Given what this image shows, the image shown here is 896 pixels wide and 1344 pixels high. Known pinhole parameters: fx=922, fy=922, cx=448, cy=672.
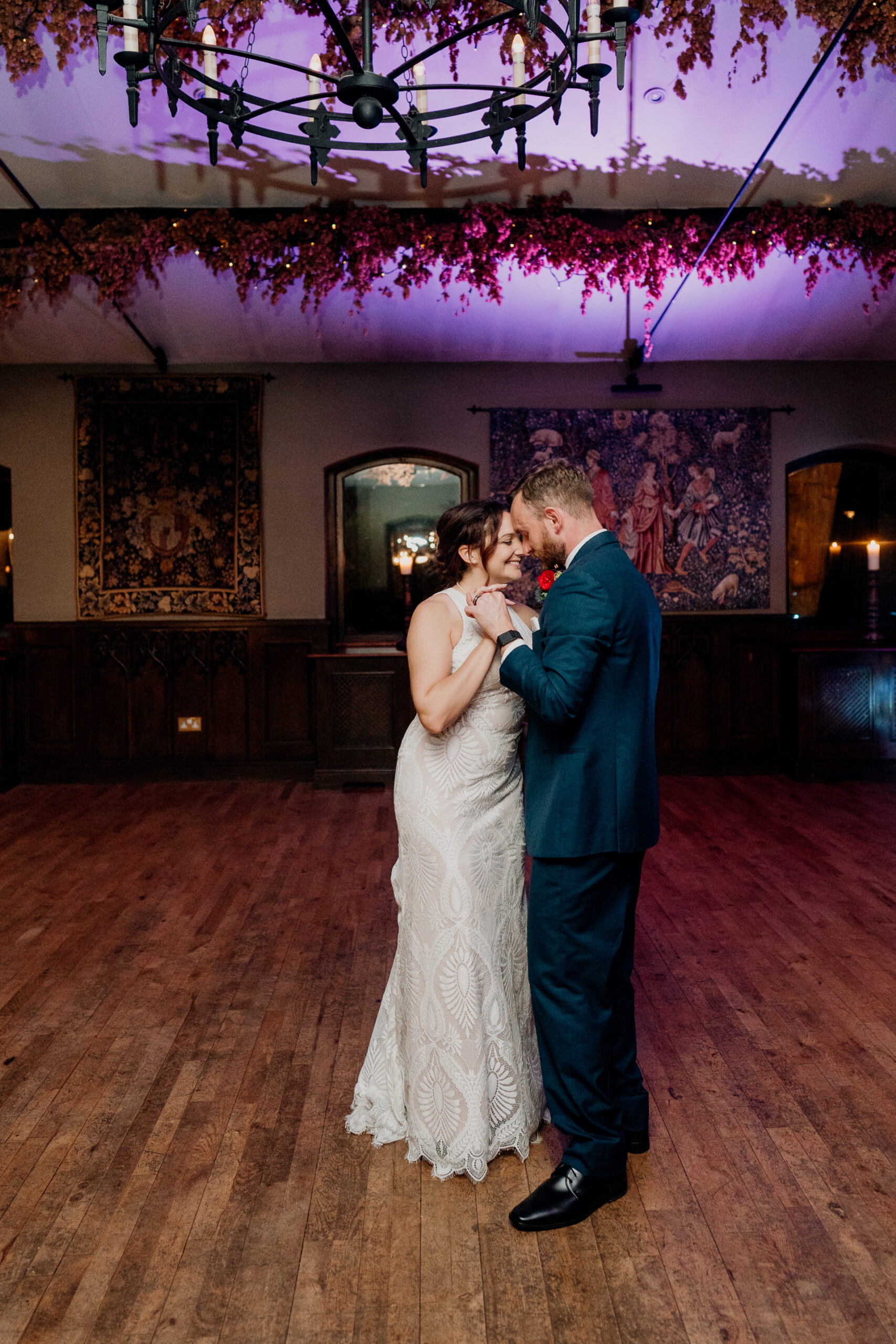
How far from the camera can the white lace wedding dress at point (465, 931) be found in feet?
6.89

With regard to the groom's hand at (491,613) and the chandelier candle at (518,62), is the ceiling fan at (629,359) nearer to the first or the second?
the chandelier candle at (518,62)

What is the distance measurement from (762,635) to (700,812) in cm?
187


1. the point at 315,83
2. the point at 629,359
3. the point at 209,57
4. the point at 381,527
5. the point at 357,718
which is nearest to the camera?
the point at 209,57

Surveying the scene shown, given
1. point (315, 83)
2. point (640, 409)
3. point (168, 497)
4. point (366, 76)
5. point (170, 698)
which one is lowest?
point (170, 698)

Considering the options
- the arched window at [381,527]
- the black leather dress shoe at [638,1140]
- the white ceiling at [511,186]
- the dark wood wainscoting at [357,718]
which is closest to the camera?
the black leather dress shoe at [638,1140]

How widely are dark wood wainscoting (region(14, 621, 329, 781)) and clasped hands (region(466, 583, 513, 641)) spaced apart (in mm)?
4870

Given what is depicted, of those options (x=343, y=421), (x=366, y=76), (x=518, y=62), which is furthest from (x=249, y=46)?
(x=343, y=421)

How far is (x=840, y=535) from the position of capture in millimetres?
7309

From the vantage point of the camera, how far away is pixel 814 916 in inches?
152

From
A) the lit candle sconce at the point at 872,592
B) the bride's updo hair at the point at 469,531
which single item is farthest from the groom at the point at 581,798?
the lit candle sconce at the point at 872,592

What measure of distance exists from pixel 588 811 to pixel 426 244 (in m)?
4.32

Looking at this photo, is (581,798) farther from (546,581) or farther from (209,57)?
(209,57)

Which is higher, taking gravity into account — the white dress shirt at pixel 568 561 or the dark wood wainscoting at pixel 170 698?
the white dress shirt at pixel 568 561

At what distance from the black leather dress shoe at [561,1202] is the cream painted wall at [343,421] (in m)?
5.25
